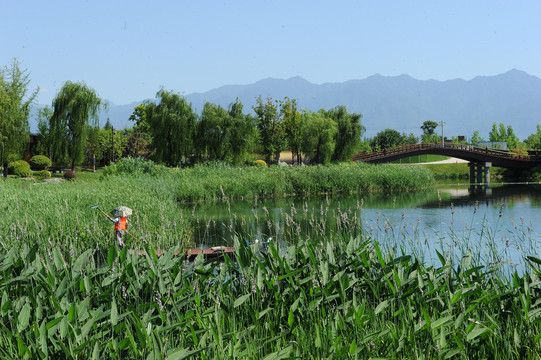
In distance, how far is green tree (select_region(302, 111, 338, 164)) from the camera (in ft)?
149

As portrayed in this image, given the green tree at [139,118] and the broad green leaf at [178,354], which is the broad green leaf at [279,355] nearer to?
the broad green leaf at [178,354]

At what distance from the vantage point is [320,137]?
4591cm

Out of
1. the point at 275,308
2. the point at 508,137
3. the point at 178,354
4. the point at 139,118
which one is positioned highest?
the point at 139,118

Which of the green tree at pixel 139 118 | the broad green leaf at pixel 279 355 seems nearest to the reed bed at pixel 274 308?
the broad green leaf at pixel 279 355

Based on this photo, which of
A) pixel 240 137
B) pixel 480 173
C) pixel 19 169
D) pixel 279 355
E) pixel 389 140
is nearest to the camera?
pixel 279 355

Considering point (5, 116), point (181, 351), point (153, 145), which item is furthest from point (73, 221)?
point (153, 145)

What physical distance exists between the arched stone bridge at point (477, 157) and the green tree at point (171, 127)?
18.0 meters

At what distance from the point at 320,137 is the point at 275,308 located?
138 feet

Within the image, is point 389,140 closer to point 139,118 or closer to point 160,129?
point 139,118

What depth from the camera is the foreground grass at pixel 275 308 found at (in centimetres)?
343

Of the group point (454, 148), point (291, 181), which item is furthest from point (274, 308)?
point (454, 148)

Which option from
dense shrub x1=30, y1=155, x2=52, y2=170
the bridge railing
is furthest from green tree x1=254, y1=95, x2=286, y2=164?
dense shrub x1=30, y1=155, x2=52, y2=170

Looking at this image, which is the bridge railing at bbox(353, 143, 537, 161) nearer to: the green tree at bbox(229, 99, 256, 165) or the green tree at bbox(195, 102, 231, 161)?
the green tree at bbox(229, 99, 256, 165)

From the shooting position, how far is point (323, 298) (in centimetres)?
428
